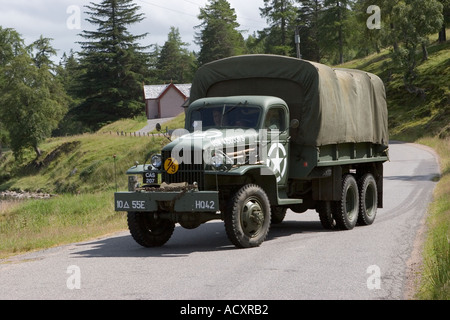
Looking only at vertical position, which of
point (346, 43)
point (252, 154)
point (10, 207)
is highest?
point (346, 43)

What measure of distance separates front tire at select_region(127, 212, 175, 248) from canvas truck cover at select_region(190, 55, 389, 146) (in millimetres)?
3148

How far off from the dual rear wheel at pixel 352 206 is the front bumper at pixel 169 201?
4.21m

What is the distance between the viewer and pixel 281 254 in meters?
10.9

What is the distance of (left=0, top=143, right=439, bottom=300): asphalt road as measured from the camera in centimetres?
808

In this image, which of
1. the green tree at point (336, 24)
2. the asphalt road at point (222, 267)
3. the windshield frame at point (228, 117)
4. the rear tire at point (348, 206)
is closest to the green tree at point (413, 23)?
the green tree at point (336, 24)

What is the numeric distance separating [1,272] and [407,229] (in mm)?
8142

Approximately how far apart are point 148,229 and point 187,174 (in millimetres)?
1452

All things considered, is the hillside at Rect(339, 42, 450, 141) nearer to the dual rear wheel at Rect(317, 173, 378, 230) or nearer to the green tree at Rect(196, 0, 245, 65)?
the green tree at Rect(196, 0, 245, 65)

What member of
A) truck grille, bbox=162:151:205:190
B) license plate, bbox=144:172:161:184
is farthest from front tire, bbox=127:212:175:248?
truck grille, bbox=162:151:205:190

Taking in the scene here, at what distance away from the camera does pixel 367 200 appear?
1603 centimetres

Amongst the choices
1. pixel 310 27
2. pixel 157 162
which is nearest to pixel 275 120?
pixel 157 162
